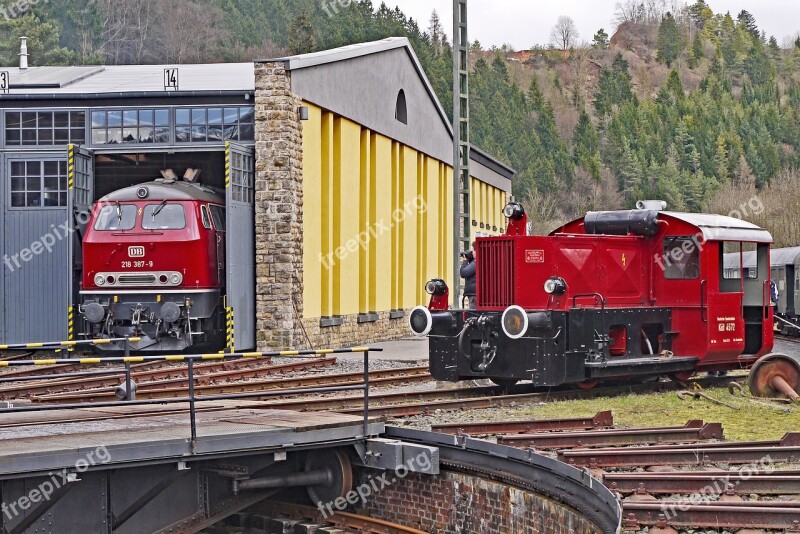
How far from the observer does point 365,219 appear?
27891 mm

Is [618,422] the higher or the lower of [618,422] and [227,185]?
the lower

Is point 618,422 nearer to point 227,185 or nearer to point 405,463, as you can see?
point 405,463

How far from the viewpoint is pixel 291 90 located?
2245 centimetres

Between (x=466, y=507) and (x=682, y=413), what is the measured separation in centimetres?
382

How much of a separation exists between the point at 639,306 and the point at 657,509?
25.1ft

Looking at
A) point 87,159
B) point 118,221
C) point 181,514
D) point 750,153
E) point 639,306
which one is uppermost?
point 750,153

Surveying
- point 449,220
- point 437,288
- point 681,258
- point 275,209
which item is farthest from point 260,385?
point 449,220

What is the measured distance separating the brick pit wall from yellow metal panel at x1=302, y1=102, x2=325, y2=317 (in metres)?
13.2

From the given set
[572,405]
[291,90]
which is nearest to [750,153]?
[291,90]

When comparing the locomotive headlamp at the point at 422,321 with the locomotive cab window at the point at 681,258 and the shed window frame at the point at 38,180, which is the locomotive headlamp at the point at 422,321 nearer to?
the locomotive cab window at the point at 681,258

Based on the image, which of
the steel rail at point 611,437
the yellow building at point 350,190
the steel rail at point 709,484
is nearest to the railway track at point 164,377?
the yellow building at point 350,190

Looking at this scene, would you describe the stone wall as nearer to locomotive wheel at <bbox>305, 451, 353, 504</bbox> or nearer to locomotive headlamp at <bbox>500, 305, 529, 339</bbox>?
locomotive headlamp at <bbox>500, 305, 529, 339</bbox>

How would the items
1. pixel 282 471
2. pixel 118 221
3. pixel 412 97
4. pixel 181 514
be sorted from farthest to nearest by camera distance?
pixel 412 97 < pixel 118 221 < pixel 282 471 < pixel 181 514

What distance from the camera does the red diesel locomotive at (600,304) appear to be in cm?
1359
